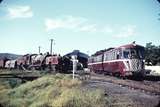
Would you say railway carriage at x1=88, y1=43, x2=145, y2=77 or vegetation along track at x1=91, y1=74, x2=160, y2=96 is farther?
railway carriage at x1=88, y1=43, x2=145, y2=77

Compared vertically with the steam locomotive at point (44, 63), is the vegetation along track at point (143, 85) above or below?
below

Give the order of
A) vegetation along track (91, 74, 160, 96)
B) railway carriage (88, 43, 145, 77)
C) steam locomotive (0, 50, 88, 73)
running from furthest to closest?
1. steam locomotive (0, 50, 88, 73)
2. railway carriage (88, 43, 145, 77)
3. vegetation along track (91, 74, 160, 96)

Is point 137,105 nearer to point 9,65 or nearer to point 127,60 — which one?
point 127,60

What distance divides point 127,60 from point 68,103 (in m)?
9.51

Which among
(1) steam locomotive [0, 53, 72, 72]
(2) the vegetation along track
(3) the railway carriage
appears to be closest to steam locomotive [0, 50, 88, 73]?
(1) steam locomotive [0, 53, 72, 72]

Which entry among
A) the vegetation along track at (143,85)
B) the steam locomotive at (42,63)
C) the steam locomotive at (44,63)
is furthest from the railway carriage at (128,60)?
the steam locomotive at (42,63)

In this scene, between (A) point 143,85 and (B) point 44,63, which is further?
(B) point 44,63

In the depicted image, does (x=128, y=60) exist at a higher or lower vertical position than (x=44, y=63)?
lower

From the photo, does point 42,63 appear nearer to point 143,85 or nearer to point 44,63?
point 44,63

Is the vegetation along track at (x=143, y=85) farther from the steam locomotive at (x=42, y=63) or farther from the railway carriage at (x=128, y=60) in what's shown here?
the steam locomotive at (x=42, y=63)

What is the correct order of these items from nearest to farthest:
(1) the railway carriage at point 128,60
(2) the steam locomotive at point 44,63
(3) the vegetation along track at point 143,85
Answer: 1. (3) the vegetation along track at point 143,85
2. (1) the railway carriage at point 128,60
3. (2) the steam locomotive at point 44,63

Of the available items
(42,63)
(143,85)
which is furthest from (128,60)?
(42,63)

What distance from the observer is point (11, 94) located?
1255 cm

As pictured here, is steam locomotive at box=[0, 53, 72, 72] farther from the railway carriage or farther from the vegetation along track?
the vegetation along track
